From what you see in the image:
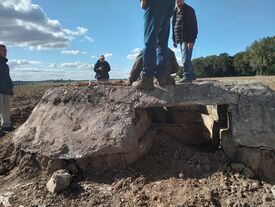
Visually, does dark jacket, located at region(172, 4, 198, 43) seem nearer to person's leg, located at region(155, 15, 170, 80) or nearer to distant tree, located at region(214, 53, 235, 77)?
person's leg, located at region(155, 15, 170, 80)

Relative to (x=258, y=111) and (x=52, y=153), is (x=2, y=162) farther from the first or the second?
(x=258, y=111)

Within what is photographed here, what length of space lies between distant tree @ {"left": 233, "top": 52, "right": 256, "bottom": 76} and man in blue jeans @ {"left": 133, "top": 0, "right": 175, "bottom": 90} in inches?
2642

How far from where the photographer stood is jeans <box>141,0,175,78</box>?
5270 millimetres

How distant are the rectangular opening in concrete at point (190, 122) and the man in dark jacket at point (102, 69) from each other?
646 cm

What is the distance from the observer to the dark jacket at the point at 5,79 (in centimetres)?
812

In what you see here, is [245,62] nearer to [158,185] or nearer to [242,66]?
[242,66]

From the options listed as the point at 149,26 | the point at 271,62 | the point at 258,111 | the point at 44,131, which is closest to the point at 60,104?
the point at 44,131

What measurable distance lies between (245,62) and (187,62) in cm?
7172

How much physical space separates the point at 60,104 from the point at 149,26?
2012 mm

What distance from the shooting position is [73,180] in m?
5.25

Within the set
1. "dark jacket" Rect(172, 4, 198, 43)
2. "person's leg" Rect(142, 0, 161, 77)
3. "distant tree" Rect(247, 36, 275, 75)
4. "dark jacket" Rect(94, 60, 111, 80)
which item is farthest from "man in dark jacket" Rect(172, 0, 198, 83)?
"distant tree" Rect(247, 36, 275, 75)

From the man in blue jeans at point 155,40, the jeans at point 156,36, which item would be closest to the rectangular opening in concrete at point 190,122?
the man in blue jeans at point 155,40

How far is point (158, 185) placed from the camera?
4.92m

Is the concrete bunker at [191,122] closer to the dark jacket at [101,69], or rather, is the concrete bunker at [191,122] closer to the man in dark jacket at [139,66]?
the man in dark jacket at [139,66]
